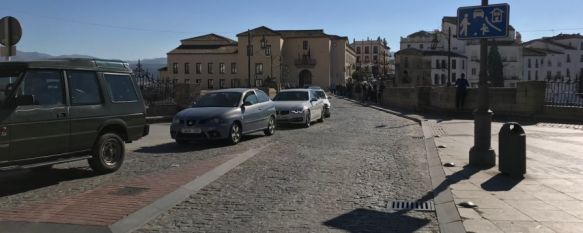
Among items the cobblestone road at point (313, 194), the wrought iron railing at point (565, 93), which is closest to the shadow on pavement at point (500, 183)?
the cobblestone road at point (313, 194)

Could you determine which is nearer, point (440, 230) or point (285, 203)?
point (440, 230)

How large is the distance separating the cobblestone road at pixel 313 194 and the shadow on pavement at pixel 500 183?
0.91 meters

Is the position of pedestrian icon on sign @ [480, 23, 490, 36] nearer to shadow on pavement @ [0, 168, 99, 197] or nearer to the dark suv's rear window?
the dark suv's rear window

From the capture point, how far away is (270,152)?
12.9 metres

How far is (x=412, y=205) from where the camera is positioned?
24.2ft

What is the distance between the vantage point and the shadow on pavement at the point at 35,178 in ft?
Answer: 28.1

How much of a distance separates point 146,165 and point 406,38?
14362 cm

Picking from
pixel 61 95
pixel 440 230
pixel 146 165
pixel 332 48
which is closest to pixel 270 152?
pixel 146 165

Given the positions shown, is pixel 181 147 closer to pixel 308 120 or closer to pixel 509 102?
pixel 308 120

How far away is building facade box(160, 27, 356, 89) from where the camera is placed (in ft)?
368

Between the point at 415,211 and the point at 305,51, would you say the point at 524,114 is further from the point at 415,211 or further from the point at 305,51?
the point at 305,51

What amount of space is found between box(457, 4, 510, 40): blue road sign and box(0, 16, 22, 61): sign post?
856 cm

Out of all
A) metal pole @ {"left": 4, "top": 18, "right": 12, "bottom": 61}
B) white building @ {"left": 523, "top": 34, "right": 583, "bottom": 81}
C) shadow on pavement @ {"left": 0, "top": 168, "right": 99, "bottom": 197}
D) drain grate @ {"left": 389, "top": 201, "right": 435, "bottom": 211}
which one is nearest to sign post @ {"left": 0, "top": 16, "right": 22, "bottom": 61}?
metal pole @ {"left": 4, "top": 18, "right": 12, "bottom": 61}

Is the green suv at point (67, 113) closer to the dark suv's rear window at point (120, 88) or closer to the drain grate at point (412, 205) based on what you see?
the dark suv's rear window at point (120, 88)
